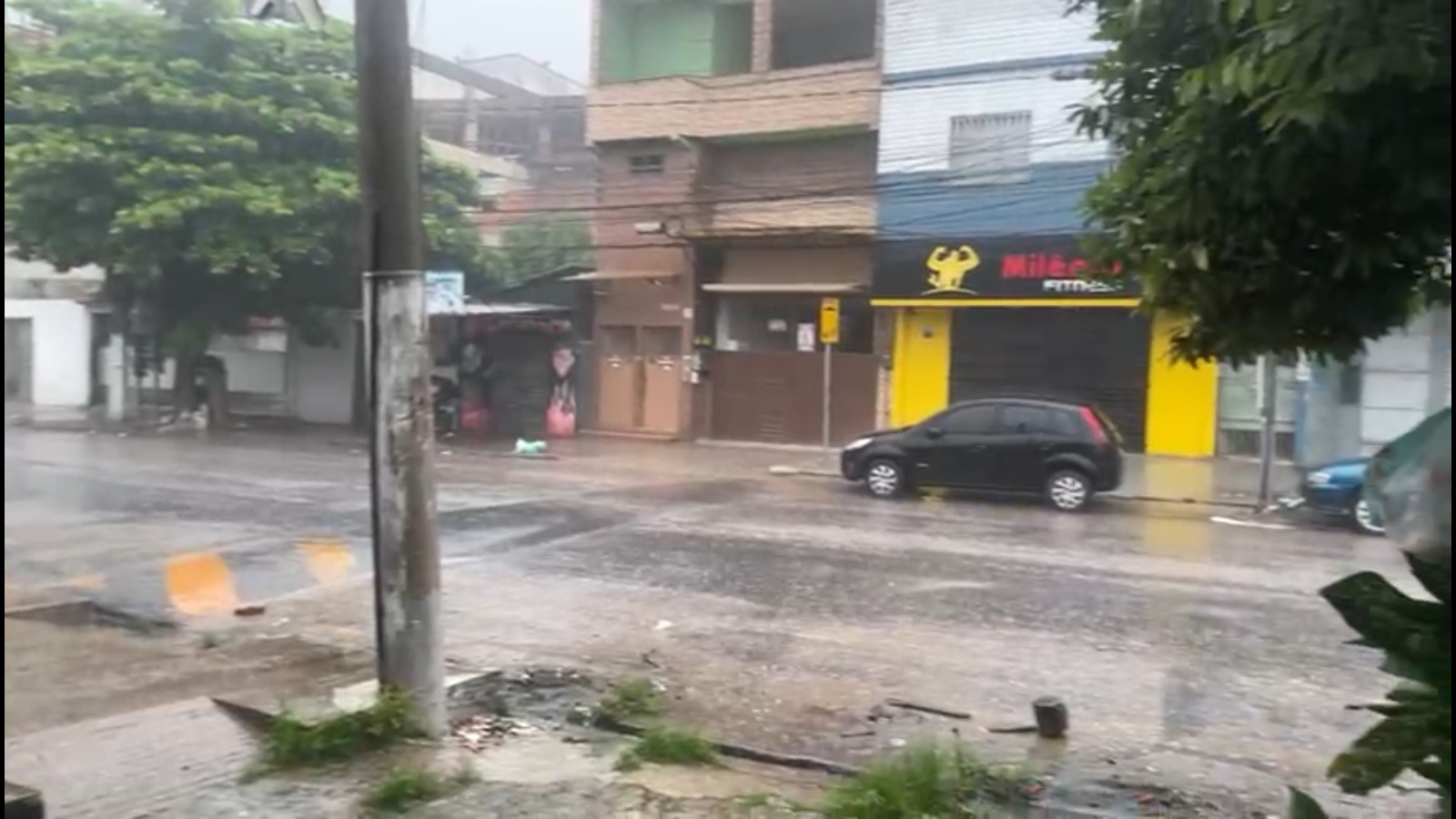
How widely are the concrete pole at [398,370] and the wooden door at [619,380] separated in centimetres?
1990

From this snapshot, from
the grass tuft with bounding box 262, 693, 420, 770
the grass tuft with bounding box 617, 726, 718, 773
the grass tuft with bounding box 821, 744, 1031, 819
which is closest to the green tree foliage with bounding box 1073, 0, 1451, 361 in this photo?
the grass tuft with bounding box 821, 744, 1031, 819

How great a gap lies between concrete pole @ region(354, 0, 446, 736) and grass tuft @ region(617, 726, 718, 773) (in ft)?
2.97

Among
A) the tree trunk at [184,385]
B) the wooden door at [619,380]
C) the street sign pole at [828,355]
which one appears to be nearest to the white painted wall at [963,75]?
the street sign pole at [828,355]

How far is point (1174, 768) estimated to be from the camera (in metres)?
6.13

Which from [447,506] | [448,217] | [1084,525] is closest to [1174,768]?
[1084,525]

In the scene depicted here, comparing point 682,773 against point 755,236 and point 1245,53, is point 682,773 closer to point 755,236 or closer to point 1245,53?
point 1245,53

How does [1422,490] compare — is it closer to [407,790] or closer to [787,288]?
[407,790]

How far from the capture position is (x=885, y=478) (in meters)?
17.2

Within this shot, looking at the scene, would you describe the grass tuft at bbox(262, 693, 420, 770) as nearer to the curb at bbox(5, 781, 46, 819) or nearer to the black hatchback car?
the curb at bbox(5, 781, 46, 819)

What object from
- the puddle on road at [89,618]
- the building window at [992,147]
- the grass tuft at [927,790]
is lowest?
the puddle on road at [89,618]

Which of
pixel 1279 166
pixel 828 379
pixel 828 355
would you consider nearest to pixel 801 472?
pixel 828 379

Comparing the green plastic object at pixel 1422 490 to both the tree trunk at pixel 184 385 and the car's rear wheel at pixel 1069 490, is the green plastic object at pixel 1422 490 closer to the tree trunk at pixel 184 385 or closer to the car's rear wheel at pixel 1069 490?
the car's rear wheel at pixel 1069 490

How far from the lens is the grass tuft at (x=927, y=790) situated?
4.69 meters

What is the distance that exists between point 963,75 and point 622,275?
7.96 m
